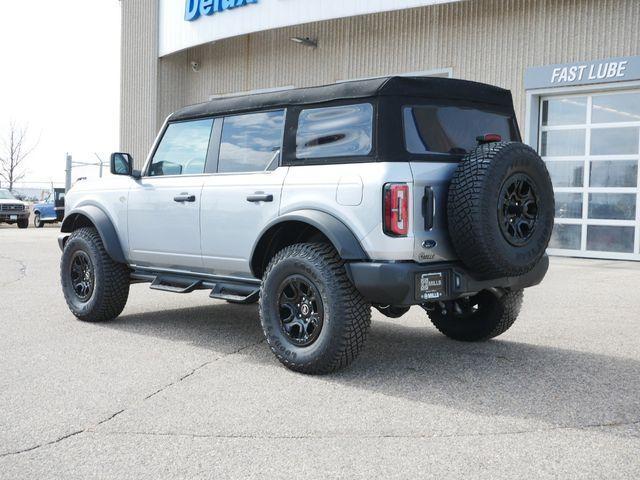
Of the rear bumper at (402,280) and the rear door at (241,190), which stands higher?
the rear door at (241,190)

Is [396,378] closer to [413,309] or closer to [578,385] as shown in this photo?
[578,385]

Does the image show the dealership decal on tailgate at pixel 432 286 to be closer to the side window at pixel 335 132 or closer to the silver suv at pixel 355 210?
the silver suv at pixel 355 210

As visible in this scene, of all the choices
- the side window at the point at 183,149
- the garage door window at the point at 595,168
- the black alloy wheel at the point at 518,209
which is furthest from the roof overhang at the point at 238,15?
the black alloy wheel at the point at 518,209

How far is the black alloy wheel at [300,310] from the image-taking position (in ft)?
15.9

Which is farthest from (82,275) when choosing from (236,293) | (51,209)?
(51,209)

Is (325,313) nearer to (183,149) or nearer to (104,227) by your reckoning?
(183,149)

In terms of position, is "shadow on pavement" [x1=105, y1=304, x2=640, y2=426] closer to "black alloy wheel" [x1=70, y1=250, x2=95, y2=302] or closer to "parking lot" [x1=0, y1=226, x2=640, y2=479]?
"parking lot" [x1=0, y1=226, x2=640, y2=479]

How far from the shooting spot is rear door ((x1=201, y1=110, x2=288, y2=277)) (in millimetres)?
5375

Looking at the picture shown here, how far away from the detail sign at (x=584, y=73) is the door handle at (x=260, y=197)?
10.7m

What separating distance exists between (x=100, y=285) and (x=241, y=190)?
76.1 inches

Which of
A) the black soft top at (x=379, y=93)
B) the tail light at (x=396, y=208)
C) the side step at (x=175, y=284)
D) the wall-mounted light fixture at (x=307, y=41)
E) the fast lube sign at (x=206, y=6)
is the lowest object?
the side step at (x=175, y=284)

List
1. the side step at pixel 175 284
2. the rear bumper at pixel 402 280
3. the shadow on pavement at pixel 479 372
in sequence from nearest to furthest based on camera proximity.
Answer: the shadow on pavement at pixel 479 372, the rear bumper at pixel 402 280, the side step at pixel 175 284

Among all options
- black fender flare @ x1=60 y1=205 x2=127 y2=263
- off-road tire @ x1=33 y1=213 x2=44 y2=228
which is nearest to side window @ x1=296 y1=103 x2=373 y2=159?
black fender flare @ x1=60 y1=205 x2=127 y2=263

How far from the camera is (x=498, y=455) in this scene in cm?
343
